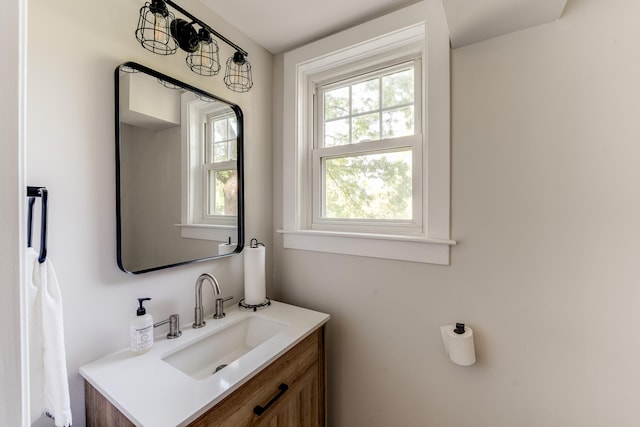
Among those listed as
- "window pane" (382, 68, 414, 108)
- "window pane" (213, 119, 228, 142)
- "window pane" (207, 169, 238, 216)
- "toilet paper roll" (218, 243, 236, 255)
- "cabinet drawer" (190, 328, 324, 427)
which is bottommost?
"cabinet drawer" (190, 328, 324, 427)

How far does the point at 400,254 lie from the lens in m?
1.26

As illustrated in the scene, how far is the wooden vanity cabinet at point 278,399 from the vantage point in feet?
2.62

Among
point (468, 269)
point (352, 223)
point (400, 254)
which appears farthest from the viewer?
point (352, 223)

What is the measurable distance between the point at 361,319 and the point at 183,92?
141cm

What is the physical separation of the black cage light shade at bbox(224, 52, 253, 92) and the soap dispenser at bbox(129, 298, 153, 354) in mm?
1096

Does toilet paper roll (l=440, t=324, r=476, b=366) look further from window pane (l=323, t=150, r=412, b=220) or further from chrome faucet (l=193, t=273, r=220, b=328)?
chrome faucet (l=193, t=273, r=220, b=328)

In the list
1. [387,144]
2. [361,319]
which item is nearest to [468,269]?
[361,319]

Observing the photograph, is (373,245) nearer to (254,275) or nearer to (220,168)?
(254,275)

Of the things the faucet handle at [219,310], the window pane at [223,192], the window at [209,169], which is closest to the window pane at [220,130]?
the window at [209,169]

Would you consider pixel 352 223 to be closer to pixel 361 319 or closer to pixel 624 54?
pixel 361 319

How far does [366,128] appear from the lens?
4.77 feet

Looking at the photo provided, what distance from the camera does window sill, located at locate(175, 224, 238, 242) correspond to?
1.21m

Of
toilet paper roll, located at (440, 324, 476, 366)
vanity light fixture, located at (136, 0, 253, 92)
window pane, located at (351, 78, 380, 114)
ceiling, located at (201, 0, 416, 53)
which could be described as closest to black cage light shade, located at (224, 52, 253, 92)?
vanity light fixture, located at (136, 0, 253, 92)

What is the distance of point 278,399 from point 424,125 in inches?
52.7
